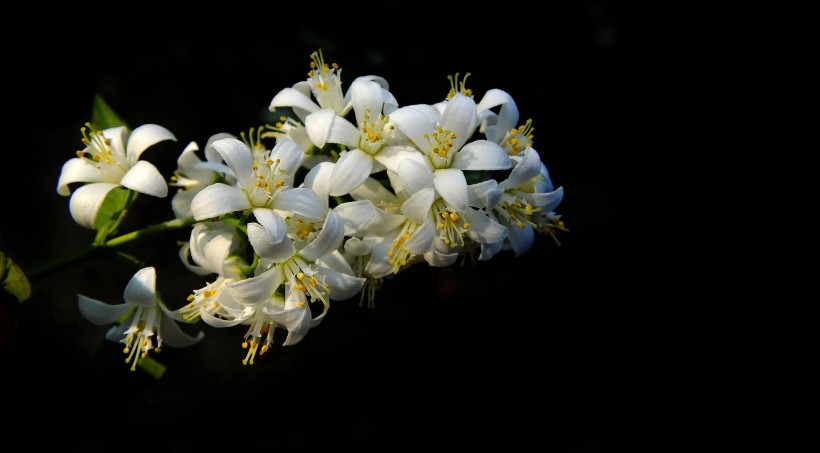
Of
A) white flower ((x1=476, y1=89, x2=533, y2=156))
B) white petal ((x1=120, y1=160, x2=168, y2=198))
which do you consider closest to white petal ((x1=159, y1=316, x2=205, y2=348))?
white petal ((x1=120, y1=160, x2=168, y2=198))

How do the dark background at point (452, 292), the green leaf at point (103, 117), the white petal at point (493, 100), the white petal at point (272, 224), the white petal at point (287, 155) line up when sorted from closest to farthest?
1. the white petal at point (272, 224)
2. the white petal at point (287, 155)
3. the white petal at point (493, 100)
4. the green leaf at point (103, 117)
5. the dark background at point (452, 292)

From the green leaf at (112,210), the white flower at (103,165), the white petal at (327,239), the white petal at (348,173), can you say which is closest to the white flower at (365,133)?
the white petal at (348,173)

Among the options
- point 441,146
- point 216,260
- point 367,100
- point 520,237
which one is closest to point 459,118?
A: point 441,146

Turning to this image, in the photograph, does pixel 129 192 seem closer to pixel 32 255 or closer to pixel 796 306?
pixel 32 255

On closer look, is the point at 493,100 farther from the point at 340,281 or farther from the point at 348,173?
the point at 340,281

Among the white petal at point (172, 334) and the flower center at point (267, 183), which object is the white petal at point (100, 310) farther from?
the flower center at point (267, 183)
